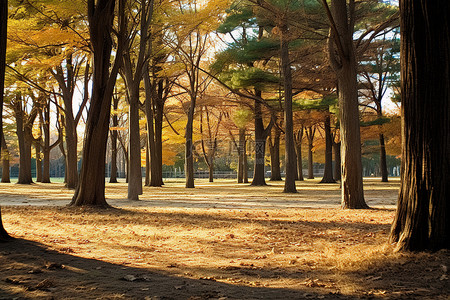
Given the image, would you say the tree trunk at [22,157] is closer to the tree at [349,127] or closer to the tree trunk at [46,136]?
the tree trunk at [46,136]

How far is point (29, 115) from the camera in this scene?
30859 millimetres

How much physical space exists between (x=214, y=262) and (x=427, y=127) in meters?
2.83

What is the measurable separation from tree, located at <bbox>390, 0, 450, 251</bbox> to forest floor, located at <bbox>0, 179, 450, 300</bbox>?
0.95 feet

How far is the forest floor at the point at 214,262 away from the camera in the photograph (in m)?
3.90

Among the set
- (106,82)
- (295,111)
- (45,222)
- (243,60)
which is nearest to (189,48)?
(243,60)

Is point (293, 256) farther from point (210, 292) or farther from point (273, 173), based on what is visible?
point (273, 173)

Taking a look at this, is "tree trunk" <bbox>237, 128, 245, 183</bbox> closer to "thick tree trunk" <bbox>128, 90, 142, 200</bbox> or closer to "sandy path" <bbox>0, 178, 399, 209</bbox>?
"sandy path" <bbox>0, 178, 399, 209</bbox>

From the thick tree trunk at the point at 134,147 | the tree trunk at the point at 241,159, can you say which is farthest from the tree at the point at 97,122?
the tree trunk at the point at 241,159

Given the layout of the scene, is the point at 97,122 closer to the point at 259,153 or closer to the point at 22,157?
the point at 259,153

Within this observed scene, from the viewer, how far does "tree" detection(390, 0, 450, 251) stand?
4.81 meters

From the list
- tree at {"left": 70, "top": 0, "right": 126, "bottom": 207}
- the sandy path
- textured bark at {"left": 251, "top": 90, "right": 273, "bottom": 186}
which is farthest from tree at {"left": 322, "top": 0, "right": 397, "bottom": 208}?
textured bark at {"left": 251, "top": 90, "right": 273, "bottom": 186}

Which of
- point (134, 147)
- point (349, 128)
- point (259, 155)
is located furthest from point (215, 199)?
point (259, 155)

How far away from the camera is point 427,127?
192 inches

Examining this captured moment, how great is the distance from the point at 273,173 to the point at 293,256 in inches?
1308
